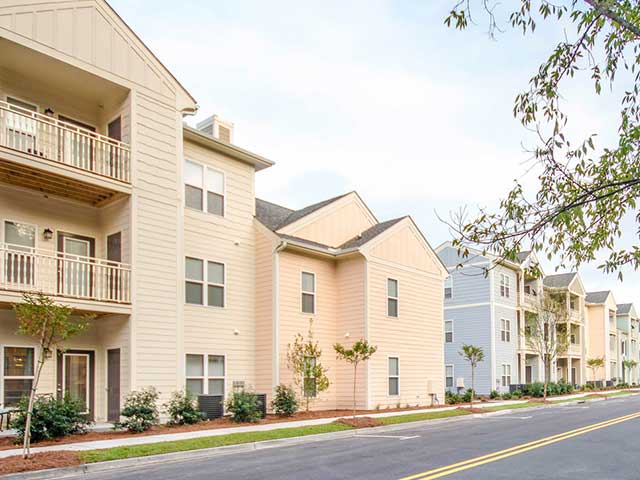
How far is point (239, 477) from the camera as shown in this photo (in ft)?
33.2

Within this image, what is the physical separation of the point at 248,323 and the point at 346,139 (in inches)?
298

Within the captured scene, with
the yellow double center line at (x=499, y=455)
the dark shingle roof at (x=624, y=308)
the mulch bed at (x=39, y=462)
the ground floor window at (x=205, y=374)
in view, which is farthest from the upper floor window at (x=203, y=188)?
the dark shingle roof at (x=624, y=308)

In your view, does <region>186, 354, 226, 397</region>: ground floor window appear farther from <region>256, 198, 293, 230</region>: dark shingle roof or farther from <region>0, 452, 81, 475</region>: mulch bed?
<region>0, 452, 81, 475</region>: mulch bed

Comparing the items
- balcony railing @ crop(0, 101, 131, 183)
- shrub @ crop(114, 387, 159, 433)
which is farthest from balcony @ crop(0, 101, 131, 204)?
shrub @ crop(114, 387, 159, 433)

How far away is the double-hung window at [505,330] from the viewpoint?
136 feet

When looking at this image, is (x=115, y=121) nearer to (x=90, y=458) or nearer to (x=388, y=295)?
(x=90, y=458)

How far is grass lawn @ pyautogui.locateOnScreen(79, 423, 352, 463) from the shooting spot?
1192 centimetres

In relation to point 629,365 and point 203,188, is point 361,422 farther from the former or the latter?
point 629,365

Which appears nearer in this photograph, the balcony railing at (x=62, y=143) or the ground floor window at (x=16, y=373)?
the ground floor window at (x=16, y=373)

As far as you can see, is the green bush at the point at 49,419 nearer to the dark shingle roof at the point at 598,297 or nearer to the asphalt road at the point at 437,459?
the asphalt road at the point at 437,459

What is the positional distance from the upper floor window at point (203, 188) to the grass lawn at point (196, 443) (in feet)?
27.0

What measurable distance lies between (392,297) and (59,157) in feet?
45.7

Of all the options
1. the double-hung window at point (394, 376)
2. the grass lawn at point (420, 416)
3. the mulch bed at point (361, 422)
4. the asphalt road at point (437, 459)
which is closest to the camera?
the asphalt road at point (437, 459)

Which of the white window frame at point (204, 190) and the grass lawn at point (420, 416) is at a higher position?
the white window frame at point (204, 190)
